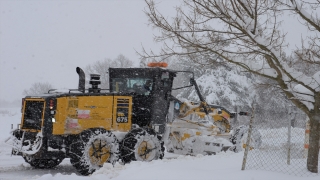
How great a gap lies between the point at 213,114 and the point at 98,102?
14.2ft

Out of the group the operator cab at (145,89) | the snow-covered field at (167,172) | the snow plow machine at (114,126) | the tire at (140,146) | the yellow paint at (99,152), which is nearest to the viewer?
the snow-covered field at (167,172)

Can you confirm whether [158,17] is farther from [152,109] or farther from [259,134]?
[259,134]

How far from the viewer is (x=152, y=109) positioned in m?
9.98

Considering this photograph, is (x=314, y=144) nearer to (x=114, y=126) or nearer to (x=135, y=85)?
(x=114, y=126)

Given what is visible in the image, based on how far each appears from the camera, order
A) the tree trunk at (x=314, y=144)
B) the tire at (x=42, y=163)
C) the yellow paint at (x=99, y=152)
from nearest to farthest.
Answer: the tree trunk at (x=314, y=144)
the yellow paint at (x=99, y=152)
the tire at (x=42, y=163)

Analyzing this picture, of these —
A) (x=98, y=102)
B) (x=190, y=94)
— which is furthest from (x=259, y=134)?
(x=190, y=94)

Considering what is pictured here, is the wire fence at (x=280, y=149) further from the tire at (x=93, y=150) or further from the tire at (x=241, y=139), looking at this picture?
the tire at (x=93, y=150)

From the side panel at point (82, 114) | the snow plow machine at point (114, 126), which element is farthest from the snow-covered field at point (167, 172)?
the side panel at point (82, 114)

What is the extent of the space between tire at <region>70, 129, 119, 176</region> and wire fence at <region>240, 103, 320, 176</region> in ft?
9.70

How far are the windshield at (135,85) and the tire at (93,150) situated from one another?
1.77 metres

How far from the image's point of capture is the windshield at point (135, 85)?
10008 mm

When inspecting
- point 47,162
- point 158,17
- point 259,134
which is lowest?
point 47,162

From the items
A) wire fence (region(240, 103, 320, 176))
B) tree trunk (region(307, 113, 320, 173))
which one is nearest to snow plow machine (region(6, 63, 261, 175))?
wire fence (region(240, 103, 320, 176))

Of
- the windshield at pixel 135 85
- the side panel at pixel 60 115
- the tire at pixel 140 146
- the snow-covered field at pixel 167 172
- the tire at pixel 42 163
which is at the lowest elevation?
the tire at pixel 42 163
